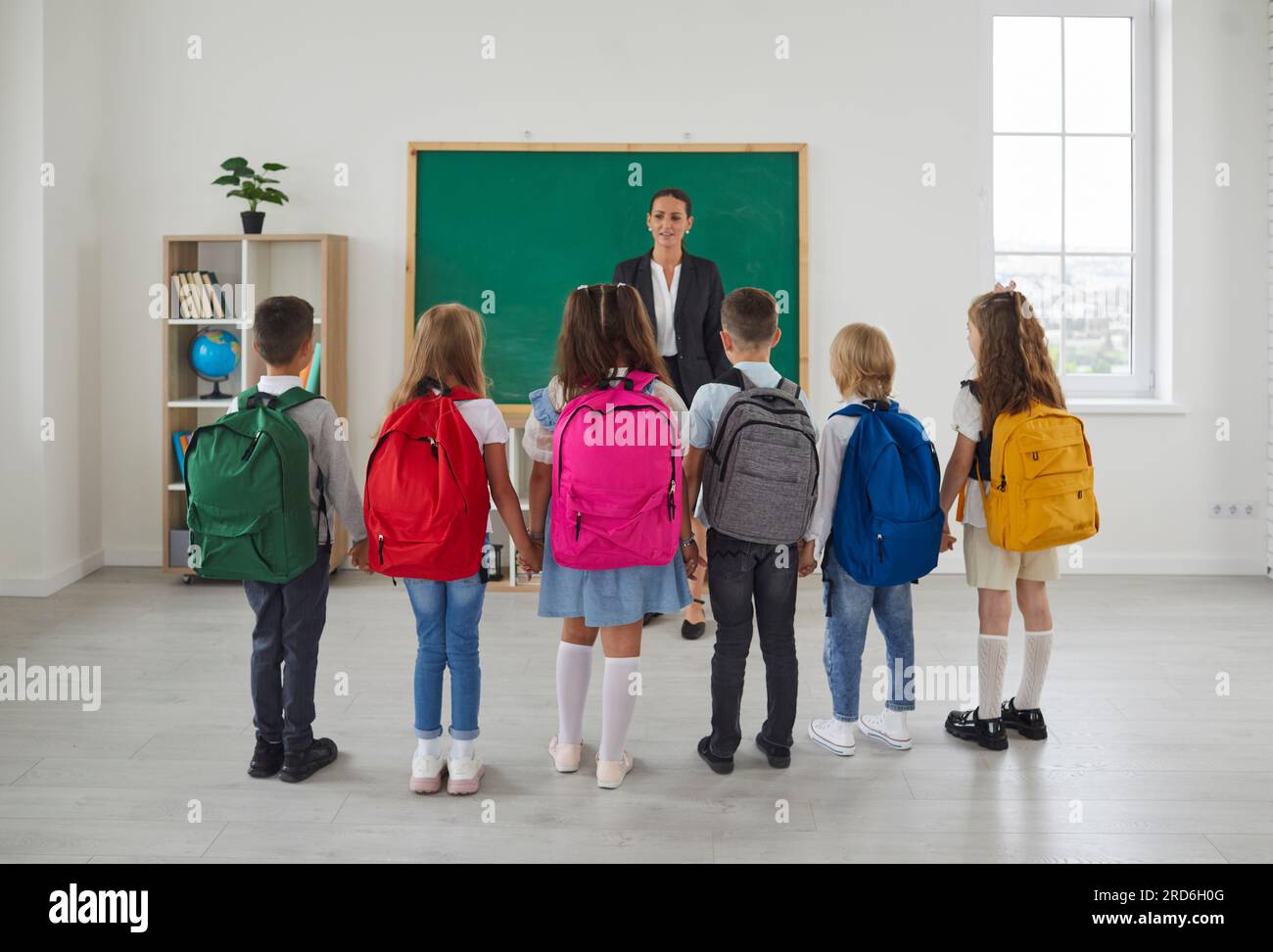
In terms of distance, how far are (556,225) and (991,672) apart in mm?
3267

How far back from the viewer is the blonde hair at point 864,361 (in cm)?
327

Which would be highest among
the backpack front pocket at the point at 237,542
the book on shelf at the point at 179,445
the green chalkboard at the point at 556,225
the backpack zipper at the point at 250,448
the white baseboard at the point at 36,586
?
the green chalkboard at the point at 556,225

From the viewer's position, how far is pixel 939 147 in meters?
5.93

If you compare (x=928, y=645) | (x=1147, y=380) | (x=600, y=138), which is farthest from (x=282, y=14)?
(x=1147, y=380)

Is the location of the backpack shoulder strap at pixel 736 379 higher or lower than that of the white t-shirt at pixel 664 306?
lower

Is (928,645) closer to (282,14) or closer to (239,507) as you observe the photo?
(239,507)

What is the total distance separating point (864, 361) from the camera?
3268 mm

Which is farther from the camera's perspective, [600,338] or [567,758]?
[567,758]

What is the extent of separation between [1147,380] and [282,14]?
446cm

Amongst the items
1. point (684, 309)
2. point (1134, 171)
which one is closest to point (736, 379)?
point (684, 309)

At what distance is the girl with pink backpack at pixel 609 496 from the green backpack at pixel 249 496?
58 centimetres

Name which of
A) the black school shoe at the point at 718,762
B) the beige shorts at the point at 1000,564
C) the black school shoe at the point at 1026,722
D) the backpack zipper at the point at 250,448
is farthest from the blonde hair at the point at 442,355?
the black school shoe at the point at 1026,722

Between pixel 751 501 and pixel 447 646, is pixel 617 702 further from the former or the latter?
pixel 751 501

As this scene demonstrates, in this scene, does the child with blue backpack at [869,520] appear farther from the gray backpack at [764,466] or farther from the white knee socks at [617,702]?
the white knee socks at [617,702]
